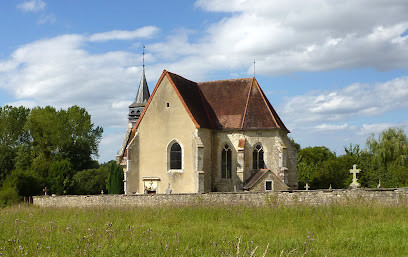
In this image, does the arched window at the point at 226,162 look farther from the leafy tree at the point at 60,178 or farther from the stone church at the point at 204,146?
the leafy tree at the point at 60,178

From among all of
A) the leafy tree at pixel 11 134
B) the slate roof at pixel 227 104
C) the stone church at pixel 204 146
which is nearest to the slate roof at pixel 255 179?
the stone church at pixel 204 146

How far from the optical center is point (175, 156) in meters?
31.1

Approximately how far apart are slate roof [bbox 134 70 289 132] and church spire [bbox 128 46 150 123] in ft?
71.8

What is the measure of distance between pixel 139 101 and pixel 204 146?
2729 centimetres

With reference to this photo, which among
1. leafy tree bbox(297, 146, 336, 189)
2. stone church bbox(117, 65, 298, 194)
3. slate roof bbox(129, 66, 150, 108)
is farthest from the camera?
slate roof bbox(129, 66, 150, 108)

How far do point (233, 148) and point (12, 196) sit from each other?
16.3 metres

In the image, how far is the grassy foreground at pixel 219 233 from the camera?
875cm

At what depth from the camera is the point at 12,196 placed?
29.7 metres

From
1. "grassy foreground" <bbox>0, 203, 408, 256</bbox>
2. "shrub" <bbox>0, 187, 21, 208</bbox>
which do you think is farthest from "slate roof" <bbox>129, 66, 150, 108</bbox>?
"grassy foreground" <bbox>0, 203, 408, 256</bbox>

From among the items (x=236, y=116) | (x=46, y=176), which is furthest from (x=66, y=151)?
(x=236, y=116)

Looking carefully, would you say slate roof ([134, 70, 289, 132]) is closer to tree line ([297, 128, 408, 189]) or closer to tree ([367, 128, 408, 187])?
tree line ([297, 128, 408, 189])

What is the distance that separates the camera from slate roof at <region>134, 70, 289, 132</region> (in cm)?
3177

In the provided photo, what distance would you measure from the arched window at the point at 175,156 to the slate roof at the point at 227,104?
94.9 inches

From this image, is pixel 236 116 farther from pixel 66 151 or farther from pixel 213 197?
pixel 66 151
